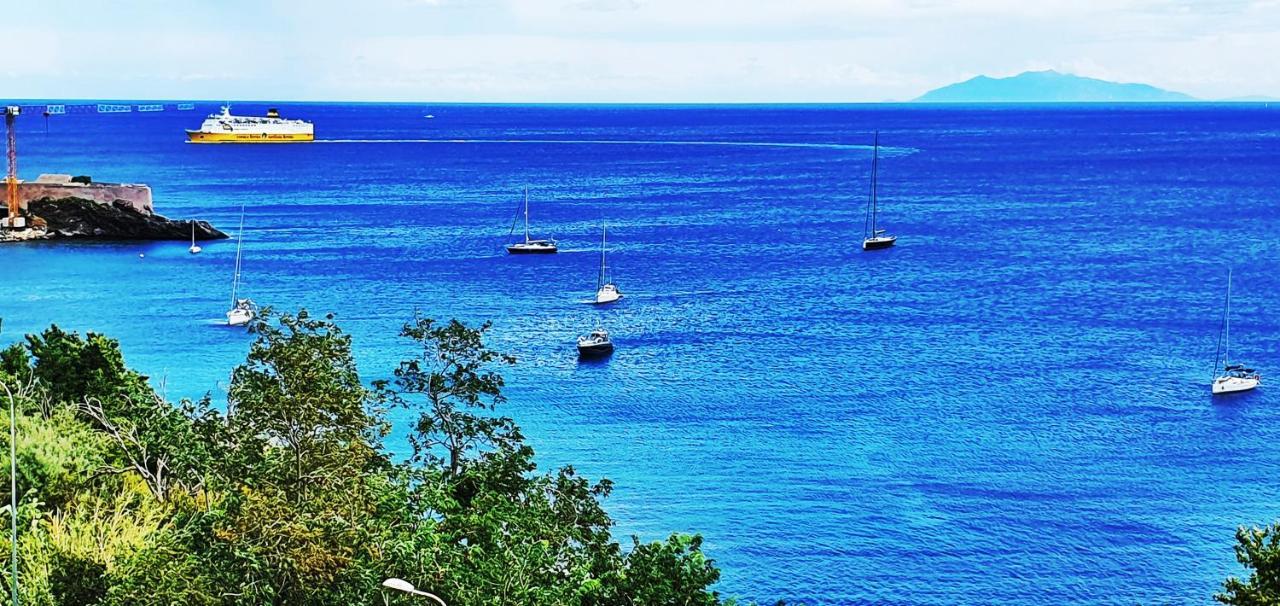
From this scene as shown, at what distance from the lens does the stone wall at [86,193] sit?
11925cm

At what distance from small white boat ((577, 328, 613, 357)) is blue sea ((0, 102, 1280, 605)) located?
85cm

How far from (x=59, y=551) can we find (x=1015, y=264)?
88.9m

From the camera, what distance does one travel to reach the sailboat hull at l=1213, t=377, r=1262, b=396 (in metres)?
65.0

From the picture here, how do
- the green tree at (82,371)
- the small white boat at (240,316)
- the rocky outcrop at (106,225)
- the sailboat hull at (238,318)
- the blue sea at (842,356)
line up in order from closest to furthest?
the green tree at (82,371)
the blue sea at (842,356)
the small white boat at (240,316)
the sailboat hull at (238,318)
the rocky outcrop at (106,225)

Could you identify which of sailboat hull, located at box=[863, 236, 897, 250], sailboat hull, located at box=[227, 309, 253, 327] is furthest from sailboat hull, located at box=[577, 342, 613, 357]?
sailboat hull, located at box=[863, 236, 897, 250]

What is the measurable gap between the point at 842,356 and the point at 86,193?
79085 mm

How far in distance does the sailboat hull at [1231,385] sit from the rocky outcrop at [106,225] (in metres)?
84.8

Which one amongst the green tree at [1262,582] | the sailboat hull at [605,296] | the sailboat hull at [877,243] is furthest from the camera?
the sailboat hull at [877,243]

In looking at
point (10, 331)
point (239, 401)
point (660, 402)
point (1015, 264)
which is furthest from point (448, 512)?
point (1015, 264)

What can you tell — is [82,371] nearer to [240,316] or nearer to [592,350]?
[592,350]

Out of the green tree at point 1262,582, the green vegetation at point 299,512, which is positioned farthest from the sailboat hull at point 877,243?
the green tree at point 1262,582

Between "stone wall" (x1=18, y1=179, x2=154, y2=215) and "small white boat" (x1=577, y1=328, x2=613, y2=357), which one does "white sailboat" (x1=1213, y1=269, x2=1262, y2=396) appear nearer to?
"small white boat" (x1=577, y1=328, x2=613, y2=357)

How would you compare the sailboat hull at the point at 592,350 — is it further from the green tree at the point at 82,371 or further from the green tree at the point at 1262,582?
the green tree at the point at 1262,582

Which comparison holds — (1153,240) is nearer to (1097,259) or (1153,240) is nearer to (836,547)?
(1097,259)
